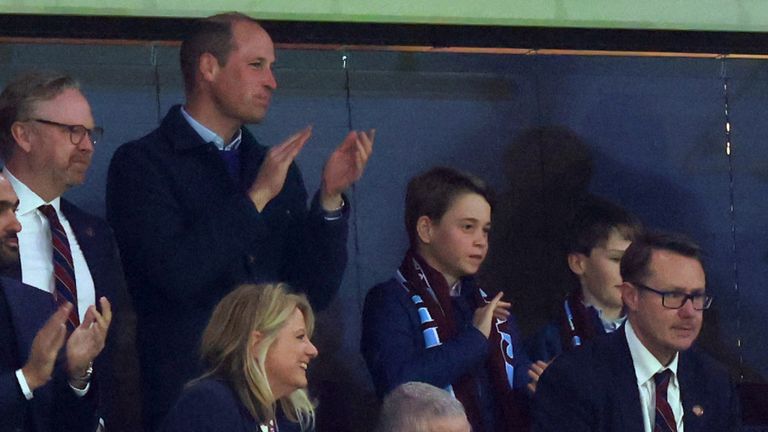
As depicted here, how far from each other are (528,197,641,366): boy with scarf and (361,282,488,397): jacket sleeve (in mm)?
634

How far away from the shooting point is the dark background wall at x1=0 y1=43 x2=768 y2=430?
6.95 metres

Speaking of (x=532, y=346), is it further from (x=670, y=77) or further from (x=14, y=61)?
(x=14, y=61)

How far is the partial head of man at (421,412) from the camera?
17.6ft

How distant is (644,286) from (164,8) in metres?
2.12

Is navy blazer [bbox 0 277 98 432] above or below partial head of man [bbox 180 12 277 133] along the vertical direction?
below

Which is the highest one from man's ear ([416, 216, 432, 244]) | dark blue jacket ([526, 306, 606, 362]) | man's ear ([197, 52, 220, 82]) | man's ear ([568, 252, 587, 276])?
man's ear ([197, 52, 220, 82])

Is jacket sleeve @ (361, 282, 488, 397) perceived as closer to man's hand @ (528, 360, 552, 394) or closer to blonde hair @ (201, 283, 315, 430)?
man's hand @ (528, 360, 552, 394)

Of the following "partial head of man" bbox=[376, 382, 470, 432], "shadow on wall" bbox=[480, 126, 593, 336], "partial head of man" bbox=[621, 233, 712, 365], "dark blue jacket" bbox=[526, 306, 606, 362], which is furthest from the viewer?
"shadow on wall" bbox=[480, 126, 593, 336]

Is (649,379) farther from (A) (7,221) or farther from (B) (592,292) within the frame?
(A) (7,221)

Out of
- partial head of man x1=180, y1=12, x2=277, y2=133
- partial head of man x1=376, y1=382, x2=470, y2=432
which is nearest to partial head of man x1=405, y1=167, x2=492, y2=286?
partial head of man x1=180, y1=12, x2=277, y2=133

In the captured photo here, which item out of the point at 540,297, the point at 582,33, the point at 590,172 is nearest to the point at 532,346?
the point at 540,297

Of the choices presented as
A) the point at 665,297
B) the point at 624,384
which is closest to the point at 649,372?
the point at 624,384

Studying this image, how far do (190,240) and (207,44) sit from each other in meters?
0.79

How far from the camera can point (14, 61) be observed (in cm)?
676
